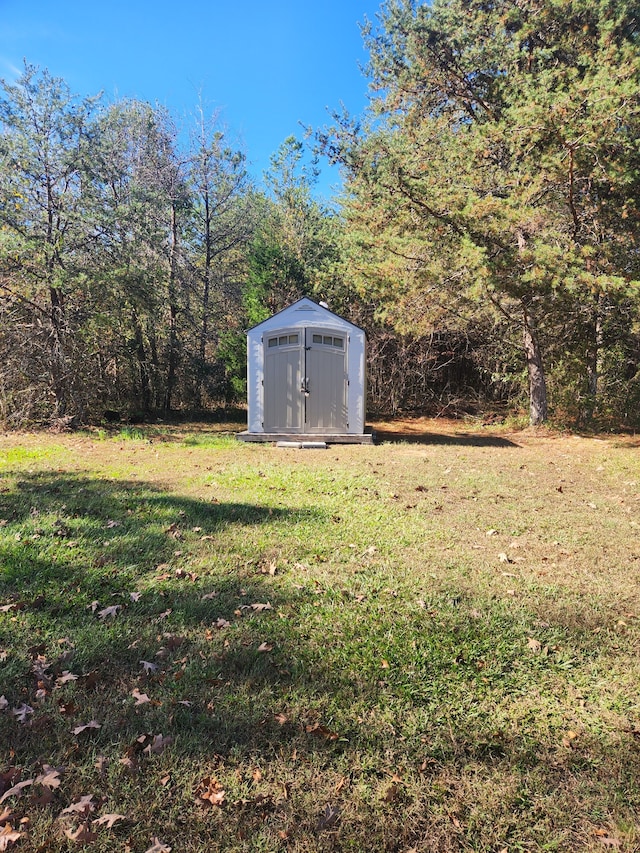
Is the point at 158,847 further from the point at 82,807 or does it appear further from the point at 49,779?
the point at 49,779

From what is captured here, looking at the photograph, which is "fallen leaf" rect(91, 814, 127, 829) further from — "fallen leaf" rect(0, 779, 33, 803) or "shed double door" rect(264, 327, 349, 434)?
"shed double door" rect(264, 327, 349, 434)

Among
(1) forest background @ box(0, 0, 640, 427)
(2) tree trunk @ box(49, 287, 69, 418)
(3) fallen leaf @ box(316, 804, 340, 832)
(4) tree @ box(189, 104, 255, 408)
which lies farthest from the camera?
(4) tree @ box(189, 104, 255, 408)

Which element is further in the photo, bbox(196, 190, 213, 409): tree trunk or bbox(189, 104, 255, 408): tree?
bbox(196, 190, 213, 409): tree trunk

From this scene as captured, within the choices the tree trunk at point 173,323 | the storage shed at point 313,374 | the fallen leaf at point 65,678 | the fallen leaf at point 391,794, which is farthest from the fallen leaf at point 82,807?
the tree trunk at point 173,323

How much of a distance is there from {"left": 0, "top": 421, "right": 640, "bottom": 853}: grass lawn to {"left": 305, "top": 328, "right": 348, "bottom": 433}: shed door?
5.65 metres

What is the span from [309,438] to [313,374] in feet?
4.71

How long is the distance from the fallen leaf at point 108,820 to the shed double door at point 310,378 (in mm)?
9244

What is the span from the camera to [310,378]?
1070 centimetres

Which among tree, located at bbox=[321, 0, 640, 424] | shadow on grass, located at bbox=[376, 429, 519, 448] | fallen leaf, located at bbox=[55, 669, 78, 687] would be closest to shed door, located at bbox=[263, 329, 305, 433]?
shadow on grass, located at bbox=[376, 429, 519, 448]

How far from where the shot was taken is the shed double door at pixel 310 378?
10695 millimetres

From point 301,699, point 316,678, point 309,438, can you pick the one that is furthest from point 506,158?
point 301,699

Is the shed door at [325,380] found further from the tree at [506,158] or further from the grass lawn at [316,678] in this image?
the grass lawn at [316,678]

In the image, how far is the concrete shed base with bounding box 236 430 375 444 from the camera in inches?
423

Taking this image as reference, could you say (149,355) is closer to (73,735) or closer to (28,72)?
(28,72)
